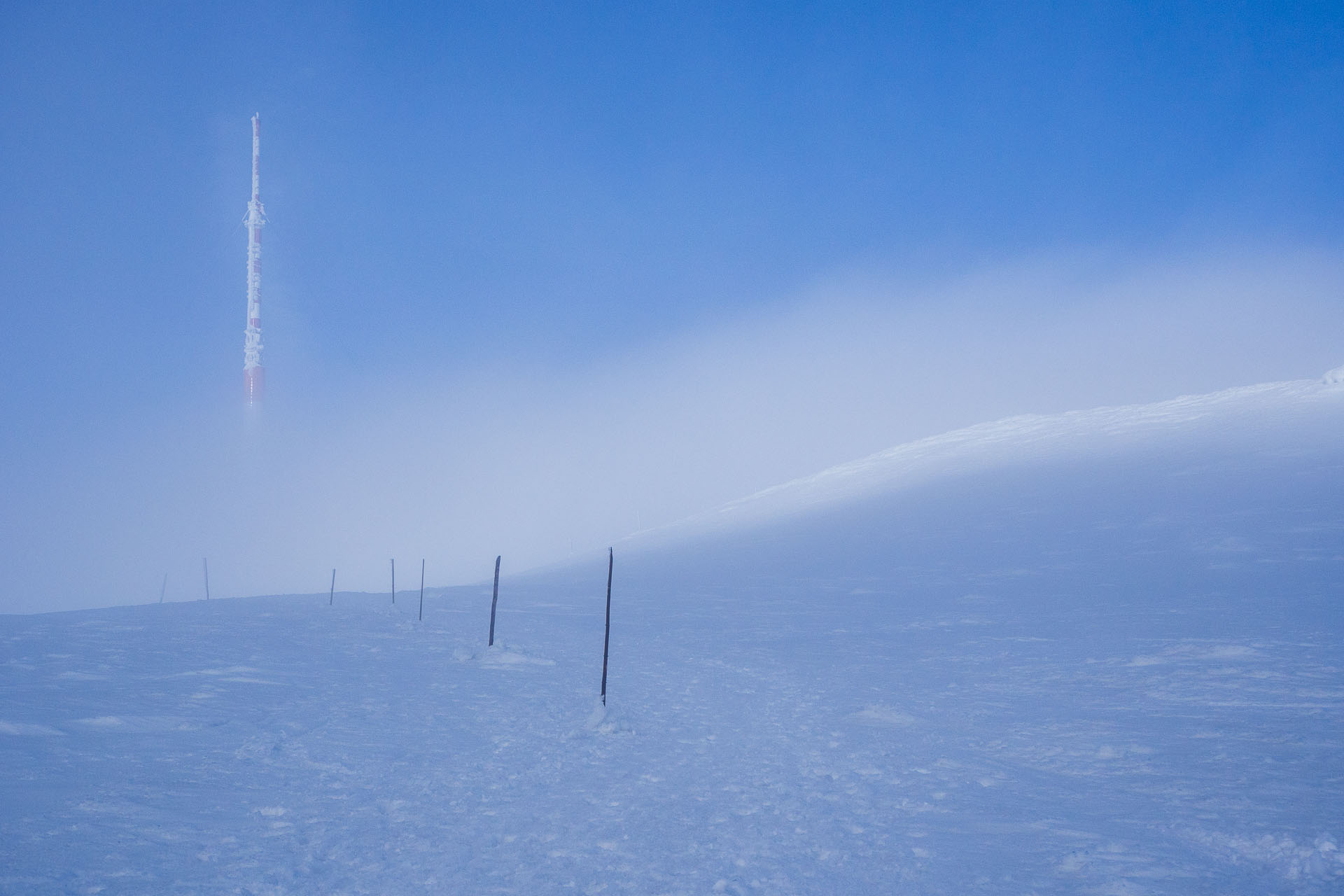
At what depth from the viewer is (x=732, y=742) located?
11008 millimetres

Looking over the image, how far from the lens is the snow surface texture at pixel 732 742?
6.42 meters

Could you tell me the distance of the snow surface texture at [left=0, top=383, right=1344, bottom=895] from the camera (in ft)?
21.1

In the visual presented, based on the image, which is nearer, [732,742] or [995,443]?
[732,742]

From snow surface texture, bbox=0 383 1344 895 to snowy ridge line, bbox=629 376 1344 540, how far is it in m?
30.1

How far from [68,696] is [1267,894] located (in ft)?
50.5

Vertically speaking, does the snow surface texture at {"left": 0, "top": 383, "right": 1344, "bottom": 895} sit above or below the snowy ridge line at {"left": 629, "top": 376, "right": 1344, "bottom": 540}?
below

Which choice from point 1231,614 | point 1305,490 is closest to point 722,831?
point 1231,614

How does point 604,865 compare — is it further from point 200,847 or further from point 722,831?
point 200,847

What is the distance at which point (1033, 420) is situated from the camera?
236ft

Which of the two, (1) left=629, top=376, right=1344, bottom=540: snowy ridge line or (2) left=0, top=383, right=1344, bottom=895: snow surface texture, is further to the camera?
(1) left=629, top=376, right=1344, bottom=540: snowy ridge line

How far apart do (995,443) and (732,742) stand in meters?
62.3

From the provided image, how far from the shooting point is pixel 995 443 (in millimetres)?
66000

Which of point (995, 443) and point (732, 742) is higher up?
point (995, 443)

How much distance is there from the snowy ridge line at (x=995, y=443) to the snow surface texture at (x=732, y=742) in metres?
30.1
